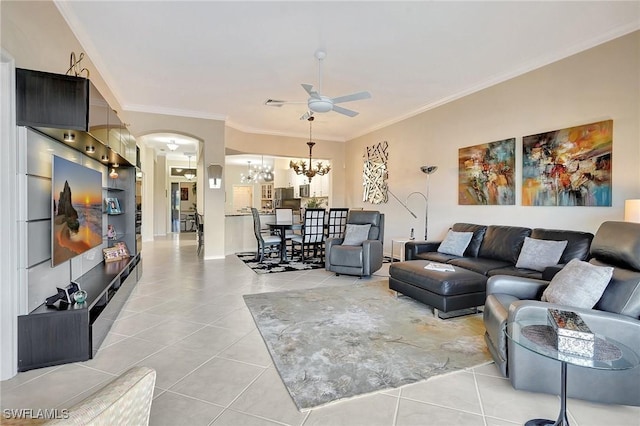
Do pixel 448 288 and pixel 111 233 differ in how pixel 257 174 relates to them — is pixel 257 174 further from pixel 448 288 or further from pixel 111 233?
pixel 448 288

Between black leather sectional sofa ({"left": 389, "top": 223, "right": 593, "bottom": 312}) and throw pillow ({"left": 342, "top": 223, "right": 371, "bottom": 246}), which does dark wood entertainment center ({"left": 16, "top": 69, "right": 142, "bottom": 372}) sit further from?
throw pillow ({"left": 342, "top": 223, "right": 371, "bottom": 246})

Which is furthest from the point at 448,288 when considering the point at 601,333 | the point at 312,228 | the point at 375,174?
the point at 375,174

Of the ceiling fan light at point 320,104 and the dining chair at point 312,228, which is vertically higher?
the ceiling fan light at point 320,104

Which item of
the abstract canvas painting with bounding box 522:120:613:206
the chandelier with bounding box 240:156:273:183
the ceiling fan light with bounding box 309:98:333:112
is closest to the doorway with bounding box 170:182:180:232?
the chandelier with bounding box 240:156:273:183

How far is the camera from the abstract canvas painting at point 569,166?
3.40 meters

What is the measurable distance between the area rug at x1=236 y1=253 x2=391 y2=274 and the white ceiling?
3011mm

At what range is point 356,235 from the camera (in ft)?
17.8

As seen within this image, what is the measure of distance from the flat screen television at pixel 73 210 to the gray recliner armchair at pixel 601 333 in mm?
3328

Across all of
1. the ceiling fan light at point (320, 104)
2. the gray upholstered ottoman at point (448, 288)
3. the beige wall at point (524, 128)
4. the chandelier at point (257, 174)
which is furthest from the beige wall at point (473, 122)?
the chandelier at point (257, 174)

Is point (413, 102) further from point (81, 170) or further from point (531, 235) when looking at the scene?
point (81, 170)

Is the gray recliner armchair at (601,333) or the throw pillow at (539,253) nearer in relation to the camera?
the gray recliner armchair at (601,333)

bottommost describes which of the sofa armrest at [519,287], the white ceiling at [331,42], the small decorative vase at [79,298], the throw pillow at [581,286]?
the small decorative vase at [79,298]

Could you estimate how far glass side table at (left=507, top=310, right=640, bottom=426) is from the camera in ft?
4.73

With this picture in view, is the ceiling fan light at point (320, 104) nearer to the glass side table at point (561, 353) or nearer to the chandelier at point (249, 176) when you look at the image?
the glass side table at point (561, 353)
